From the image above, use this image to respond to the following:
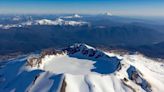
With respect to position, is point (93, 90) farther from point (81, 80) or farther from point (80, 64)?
point (80, 64)

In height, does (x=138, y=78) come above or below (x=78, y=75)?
below

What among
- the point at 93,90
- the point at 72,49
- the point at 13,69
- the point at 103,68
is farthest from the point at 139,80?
the point at 13,69

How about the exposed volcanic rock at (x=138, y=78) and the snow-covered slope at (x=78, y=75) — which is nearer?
the snow-covered slope at (x=78, y=75)

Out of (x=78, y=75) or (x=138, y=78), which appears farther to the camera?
(x=138, y=78)

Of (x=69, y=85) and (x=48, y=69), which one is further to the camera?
(x=48, y=69)

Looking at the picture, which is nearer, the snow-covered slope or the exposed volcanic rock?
the snow-covered slope

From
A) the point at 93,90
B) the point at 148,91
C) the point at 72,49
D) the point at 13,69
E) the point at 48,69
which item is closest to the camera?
the point at 93,90

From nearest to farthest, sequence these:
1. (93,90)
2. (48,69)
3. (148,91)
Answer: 1. (93,90)
2. (148,91)
3. (48,69)
